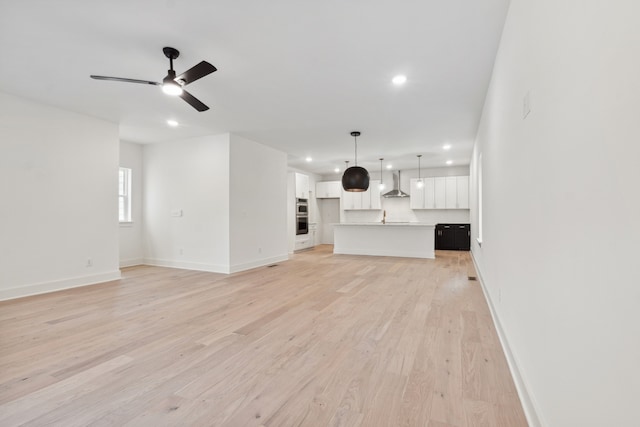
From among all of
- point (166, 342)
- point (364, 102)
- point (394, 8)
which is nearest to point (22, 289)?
point (166, 342)

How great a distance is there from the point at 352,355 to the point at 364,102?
3.22 m

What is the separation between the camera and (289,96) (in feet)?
13.0

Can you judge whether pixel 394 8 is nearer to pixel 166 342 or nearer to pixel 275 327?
pixel 275 327

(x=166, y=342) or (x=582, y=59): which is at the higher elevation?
(x=582, y=59)

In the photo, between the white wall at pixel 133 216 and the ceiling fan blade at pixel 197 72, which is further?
the white wall at pixel 133 216

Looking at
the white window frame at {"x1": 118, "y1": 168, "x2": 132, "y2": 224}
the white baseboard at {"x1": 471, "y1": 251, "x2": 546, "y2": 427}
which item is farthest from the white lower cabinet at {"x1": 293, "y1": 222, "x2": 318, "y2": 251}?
the white baseboard at {"x1": 471, "y1": 251, "x2": 546, "y2": 427}

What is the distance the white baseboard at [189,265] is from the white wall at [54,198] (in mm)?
1188

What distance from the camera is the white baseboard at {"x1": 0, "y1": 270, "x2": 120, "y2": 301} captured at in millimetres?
3951

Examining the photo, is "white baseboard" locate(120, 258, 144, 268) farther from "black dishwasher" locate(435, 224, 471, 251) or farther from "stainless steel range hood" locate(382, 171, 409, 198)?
"black dishwasher" locate(435, 224, 471, 251)

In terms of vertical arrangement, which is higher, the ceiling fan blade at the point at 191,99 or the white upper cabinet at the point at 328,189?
the ceiling fan blade at the point at 191,99

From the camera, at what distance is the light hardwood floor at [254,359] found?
5.45 feet

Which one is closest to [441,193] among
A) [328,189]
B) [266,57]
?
[328,189]

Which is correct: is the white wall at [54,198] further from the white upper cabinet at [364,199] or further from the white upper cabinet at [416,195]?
the white upper cabinet at [416,195]

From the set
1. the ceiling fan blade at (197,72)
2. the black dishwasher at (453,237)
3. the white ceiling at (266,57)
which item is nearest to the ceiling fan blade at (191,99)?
the ceiling fan blade at (197,72)
